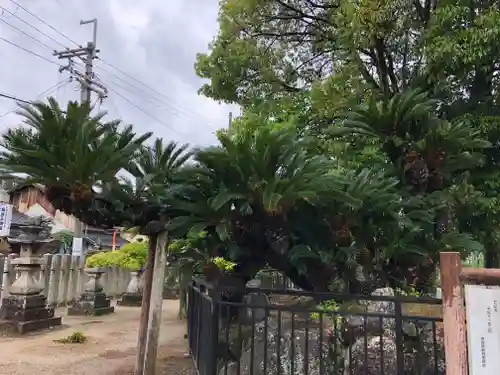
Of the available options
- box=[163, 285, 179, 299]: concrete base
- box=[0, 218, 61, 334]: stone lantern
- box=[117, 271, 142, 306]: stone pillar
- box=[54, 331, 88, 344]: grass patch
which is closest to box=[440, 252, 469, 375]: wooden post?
box=[54, 331, 88, 344]: grass patch

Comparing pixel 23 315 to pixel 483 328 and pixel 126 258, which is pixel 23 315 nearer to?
pixel 126 258

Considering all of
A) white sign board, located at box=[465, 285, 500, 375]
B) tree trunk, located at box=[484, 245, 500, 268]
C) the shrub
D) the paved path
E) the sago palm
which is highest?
the sago palm

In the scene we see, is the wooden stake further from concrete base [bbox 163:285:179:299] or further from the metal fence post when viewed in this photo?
concrete base [bbox 163:285:179:299]

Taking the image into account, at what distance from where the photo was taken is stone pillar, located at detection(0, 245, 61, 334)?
8203mm

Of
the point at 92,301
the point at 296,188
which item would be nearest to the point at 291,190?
the point at 296,188

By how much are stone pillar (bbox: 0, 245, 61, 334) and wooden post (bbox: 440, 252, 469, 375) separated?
783 cm

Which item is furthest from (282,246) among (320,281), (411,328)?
(411,328)

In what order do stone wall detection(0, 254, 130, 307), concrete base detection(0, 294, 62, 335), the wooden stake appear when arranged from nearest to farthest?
the wooden stake
concrete base detection(0, 294, 62, 335)
stone wall detection(0, 254, 130, 307)

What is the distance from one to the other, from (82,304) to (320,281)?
27.5 feet

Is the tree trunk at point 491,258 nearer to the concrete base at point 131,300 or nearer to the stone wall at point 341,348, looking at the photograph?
the stone wall at point 341,348

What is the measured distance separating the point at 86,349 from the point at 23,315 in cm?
218

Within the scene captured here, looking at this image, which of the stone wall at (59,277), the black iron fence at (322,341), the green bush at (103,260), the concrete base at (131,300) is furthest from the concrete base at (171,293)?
the black iron fence at (322,341)

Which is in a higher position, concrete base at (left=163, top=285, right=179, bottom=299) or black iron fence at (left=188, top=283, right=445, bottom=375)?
black iron fence at (left=188, top=283, right=445, bottom=375)

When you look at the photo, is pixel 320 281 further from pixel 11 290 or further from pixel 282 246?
pixel 11 290
